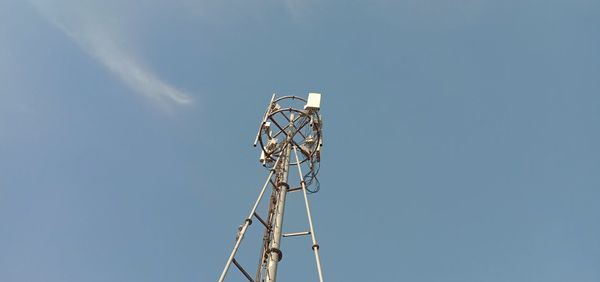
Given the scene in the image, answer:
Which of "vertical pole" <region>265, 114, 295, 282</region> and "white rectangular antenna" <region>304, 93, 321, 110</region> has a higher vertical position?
"white rectangular antenna" <region>304, 93, 321, 110</region>

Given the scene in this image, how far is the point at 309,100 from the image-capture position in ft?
57.7

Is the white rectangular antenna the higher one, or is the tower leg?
the white rectangular antenna

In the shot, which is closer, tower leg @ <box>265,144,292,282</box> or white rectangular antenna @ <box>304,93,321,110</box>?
tower leg @ <box>265,144,292,282</box>

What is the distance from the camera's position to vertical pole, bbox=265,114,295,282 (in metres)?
12.1

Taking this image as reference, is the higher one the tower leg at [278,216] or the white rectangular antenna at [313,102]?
the white rectangular antenna at [313,102]

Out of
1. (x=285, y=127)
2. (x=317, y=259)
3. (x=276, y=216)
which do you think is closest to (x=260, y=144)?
(x=285, y=127)

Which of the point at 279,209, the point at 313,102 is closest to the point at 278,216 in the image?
the point at 279,209

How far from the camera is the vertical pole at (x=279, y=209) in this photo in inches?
477

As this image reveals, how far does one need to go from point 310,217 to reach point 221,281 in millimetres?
3658

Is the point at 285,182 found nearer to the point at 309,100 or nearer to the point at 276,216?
the point at 276,216

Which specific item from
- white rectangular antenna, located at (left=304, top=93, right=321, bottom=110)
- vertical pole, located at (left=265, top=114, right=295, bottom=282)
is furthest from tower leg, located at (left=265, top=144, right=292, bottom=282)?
white rectangular antenna, located at (left=304, top=93, right=321, bottom=110)

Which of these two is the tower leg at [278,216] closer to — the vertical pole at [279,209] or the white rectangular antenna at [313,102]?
the vertical pole at [279,209]

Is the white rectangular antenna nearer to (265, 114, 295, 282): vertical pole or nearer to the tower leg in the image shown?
(265, 114, 295, 282): vertical pole

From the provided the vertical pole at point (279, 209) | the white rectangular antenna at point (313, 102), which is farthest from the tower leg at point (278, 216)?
the white rectangular antenna at point (313, 102)
